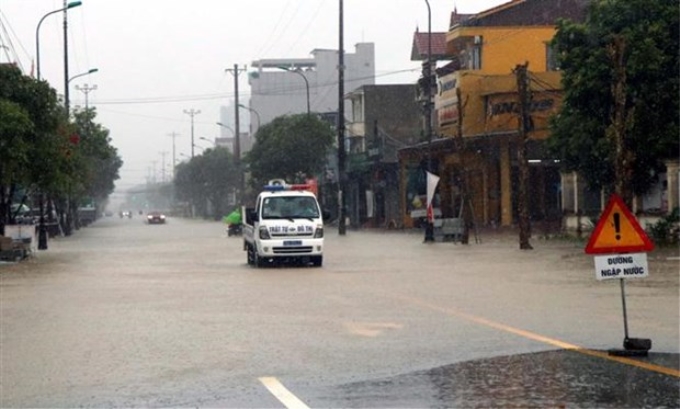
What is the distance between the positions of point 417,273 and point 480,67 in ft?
127

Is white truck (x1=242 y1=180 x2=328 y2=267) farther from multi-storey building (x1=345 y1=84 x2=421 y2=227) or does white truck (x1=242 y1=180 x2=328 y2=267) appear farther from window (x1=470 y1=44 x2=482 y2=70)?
multi-storey building (x1=345 y1=84 x2=421 y2=227)

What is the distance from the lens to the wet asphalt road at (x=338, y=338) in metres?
11.9

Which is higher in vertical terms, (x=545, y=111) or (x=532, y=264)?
(x=545, y=111)

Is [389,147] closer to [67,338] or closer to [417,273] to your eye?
[417,273]

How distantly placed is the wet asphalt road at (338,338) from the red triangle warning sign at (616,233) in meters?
1.16

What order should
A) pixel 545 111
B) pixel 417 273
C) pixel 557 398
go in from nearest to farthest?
pixel 557 398 → pixel 417 273 → pixel 545 111

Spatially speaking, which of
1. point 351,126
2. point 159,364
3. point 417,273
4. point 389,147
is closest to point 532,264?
point 417,273

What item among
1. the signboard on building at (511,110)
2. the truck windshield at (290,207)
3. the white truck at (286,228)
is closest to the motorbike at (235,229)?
the signboard on building at (511,110)

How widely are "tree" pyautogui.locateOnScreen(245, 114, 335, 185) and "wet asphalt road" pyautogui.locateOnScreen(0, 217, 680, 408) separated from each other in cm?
5890

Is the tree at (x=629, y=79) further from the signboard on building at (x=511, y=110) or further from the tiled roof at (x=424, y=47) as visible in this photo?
the tiled roof at (x=424, y=47)

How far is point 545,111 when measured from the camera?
61.9 m

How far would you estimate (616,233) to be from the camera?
1409 centimetres

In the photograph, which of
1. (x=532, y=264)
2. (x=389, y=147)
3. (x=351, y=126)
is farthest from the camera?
(x=351, y=126)

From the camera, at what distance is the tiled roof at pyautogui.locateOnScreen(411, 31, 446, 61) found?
75.8m
